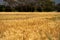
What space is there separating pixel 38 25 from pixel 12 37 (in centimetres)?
117

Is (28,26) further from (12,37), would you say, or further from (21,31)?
(12,37)

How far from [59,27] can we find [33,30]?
0.75 meters

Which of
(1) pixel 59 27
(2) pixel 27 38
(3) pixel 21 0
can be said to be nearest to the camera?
(2) pixel 27 38

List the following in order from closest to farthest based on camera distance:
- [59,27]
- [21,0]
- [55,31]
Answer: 1. [55,31]
2. [59,27]
3. [21,0]

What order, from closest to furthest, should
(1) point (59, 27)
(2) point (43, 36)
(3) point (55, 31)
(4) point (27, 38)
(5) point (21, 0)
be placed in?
(4) point (27, 38) → (2) point (43, 36) → (3) point (55, 31) → (1) point (59, 27) → (5) point (21, 0)

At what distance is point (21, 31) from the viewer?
4.12 m

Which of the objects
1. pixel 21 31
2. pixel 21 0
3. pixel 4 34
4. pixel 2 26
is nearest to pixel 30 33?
pixel 21 31

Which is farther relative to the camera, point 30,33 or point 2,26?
point 2,26

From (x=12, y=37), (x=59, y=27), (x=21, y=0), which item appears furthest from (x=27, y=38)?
(x=21, y=0)

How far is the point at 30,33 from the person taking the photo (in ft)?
13.1

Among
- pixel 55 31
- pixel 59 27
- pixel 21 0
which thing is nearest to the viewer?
pixel 55 31

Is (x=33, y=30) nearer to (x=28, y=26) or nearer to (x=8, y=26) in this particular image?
(x=28, y=26)

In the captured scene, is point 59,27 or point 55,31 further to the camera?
point 59,27

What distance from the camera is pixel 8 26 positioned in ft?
14.7
